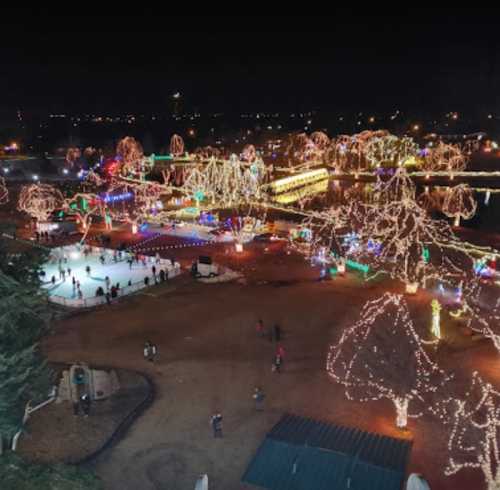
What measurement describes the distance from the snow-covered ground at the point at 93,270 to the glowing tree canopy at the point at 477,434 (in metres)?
14.7

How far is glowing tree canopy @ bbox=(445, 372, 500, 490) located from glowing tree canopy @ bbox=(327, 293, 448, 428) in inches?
37.7

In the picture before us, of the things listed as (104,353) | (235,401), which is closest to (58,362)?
(104,353)

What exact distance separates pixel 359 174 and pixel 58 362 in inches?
2079

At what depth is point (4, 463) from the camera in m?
7.80

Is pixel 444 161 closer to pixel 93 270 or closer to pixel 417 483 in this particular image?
pixel 93 270

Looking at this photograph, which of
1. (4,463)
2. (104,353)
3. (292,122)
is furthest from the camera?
(292,122)

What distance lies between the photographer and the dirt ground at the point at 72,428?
12.7 m

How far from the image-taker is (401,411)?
44.3 ft

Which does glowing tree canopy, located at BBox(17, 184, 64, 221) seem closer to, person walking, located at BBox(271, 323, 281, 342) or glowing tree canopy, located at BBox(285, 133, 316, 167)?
person walking, located at BBox(271, 323, 281, 342)

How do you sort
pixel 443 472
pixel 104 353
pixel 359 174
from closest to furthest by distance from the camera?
pixel 443 472 → pixel 104 353 → pixel 359 174

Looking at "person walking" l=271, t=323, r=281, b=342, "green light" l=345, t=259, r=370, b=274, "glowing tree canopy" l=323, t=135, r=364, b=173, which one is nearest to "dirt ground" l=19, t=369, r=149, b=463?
"person walking" l=271, t=323, r=281, b=342

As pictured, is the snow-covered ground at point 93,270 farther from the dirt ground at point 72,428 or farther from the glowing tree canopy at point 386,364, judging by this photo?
the glowing tree canopy at point 386,364

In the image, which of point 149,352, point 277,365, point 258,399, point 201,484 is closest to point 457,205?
point 277,365

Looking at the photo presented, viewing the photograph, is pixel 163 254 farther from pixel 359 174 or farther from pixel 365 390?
pixel 359 174
